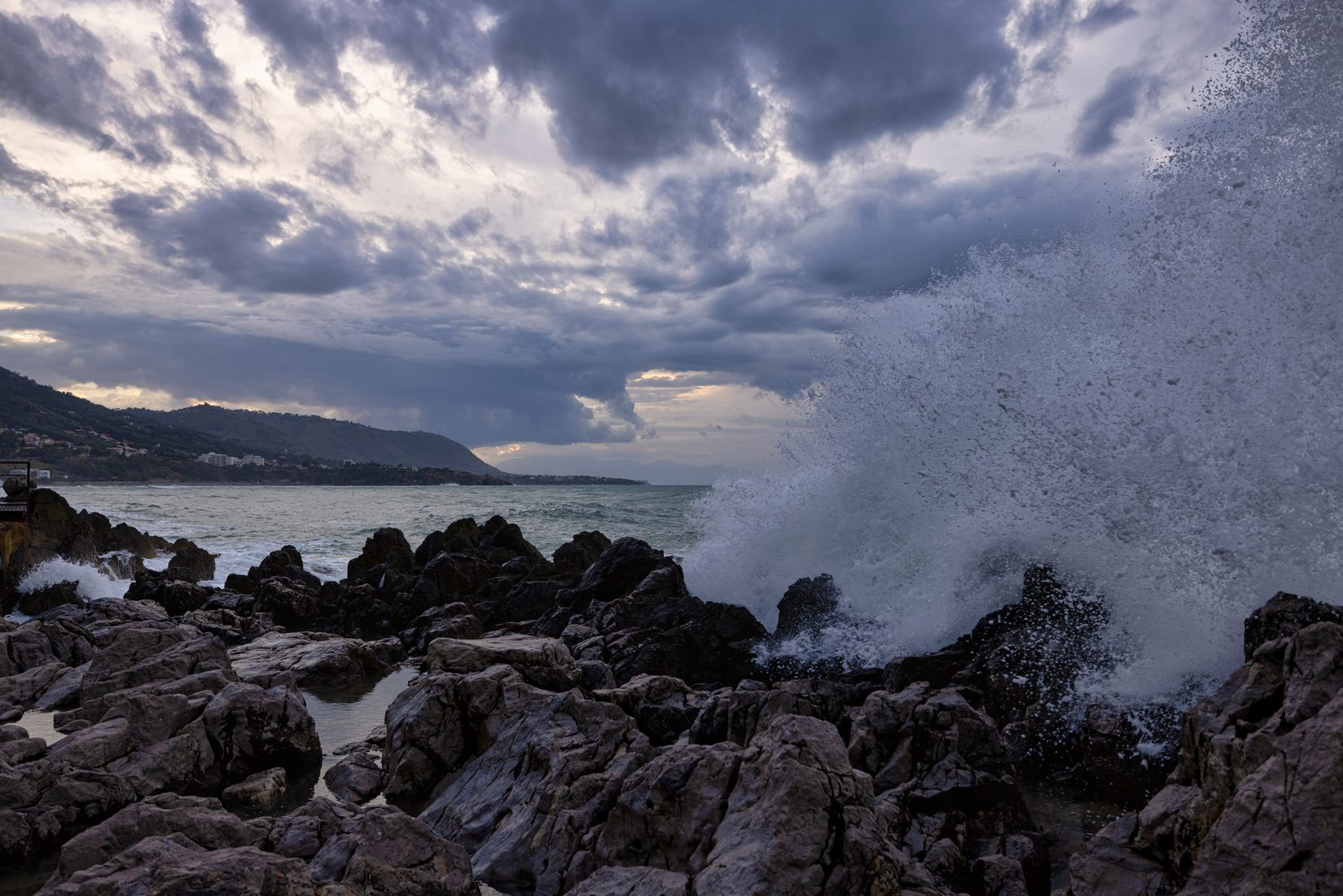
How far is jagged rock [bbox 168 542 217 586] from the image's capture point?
22.8 m

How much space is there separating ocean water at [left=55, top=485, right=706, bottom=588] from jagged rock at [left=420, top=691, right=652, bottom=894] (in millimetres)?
14580

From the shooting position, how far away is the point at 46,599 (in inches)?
720

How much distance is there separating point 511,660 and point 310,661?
4.42 m

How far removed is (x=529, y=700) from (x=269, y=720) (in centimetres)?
272

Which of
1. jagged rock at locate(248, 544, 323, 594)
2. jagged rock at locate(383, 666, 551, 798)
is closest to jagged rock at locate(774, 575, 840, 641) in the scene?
jagged rock at locate(383, 666, 551, 798)

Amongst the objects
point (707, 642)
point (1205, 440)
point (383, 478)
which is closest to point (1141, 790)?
point (1205, 440)

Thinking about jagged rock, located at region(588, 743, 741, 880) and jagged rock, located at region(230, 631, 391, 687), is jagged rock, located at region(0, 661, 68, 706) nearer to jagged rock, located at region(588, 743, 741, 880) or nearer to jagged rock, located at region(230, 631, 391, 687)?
jagged rock, located at region(230, 631, 391, 687)

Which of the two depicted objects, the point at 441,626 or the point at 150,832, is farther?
the point at 441,626

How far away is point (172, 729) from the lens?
772cm

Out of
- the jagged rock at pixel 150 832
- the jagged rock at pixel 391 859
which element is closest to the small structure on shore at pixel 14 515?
the jagged rock at pixel 150 832

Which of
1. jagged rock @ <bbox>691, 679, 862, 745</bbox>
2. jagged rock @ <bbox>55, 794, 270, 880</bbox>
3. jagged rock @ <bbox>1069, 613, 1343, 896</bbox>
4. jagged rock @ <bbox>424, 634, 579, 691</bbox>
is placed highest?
jagged rock @ <bbox>1069, 613, 1343, 896</bbox>

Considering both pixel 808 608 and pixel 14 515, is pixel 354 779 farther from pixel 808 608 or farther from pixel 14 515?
pixel 14 515

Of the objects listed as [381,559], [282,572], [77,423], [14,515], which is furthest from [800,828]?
[77,423]

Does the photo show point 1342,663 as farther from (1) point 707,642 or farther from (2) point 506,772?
(1) point 707,642
